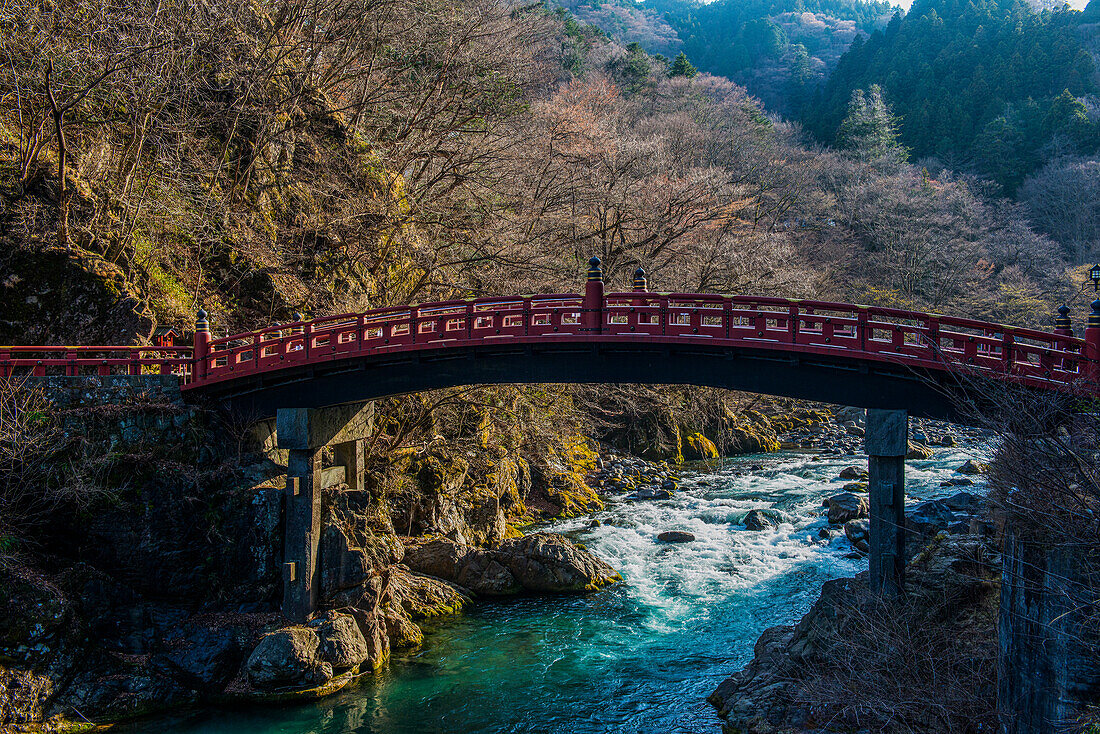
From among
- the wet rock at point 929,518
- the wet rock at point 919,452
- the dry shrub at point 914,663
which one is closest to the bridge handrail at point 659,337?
the dry shrub at point 914,663

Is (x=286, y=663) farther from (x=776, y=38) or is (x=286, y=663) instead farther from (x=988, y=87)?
(x=776, y=38)

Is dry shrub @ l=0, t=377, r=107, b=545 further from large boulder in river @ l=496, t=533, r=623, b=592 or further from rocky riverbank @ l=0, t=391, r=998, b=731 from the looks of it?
large boulder in river @ l=496, t=533, r=623, b=592

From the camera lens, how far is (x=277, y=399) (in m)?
14.7

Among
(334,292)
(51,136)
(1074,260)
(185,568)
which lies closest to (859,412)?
(1074,260)

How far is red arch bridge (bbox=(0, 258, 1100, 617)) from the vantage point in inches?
428

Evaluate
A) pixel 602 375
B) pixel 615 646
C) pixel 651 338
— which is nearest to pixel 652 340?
pixel 651 338

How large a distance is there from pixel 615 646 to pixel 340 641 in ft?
17.6

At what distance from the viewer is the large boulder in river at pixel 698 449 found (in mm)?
30000

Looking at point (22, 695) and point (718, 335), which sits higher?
point (718, 335)

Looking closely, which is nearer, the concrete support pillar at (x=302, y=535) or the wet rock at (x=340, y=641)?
the wet rock at (x=340, y=641)

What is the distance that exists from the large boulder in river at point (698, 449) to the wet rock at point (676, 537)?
10646mm

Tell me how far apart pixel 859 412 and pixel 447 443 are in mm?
25790

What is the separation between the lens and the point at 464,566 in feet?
54.6

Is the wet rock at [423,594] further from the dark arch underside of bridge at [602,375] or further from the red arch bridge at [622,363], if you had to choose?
the dark arch underside of bridge at [602,375]
